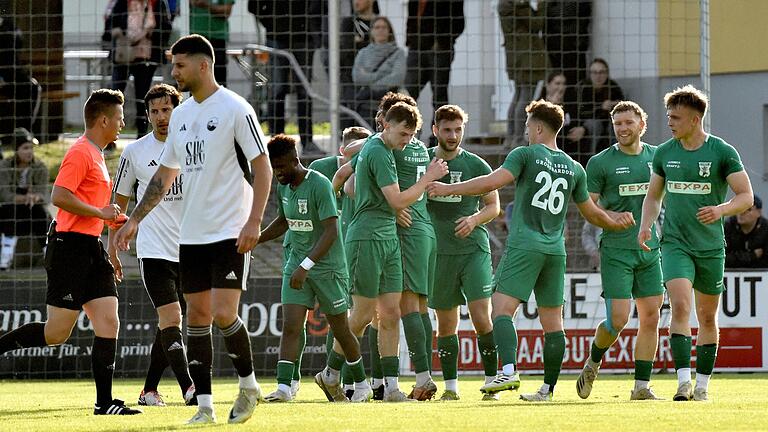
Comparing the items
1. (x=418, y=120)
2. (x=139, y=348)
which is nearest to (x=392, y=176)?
(x=418, y=120)

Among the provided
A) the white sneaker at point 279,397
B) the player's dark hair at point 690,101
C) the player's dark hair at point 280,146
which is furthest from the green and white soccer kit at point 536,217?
the white sneaker at point 279,397

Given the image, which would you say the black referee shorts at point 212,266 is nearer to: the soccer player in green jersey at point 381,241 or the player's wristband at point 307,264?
the player's wristband at point 307,264

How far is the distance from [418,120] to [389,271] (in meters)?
1.19

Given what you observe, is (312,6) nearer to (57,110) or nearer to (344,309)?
(57,110)

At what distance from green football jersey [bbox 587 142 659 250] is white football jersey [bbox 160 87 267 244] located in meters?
4.12

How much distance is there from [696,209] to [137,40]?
384 inches

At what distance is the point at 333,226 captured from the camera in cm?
1034

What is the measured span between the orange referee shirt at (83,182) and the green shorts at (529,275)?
9.92 ft

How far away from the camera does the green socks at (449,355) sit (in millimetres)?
11438

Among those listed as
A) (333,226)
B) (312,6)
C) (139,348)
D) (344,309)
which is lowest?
(139,348)

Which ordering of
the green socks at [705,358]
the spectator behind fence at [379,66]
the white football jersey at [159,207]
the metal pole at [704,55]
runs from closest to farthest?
the green socks at [705,358] < the white football jersey at [159,207] < the metal pole at [704,55] < the spectator behind fence at [379,66]

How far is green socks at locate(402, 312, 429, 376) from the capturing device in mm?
10898

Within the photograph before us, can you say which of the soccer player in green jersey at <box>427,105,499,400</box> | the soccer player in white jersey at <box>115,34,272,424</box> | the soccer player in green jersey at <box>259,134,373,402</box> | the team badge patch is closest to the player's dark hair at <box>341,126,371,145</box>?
the soccer player in green jersey at <box>427,105,499,400</box>

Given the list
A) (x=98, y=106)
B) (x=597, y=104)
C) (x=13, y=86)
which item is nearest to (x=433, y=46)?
(x=597, y=104)
